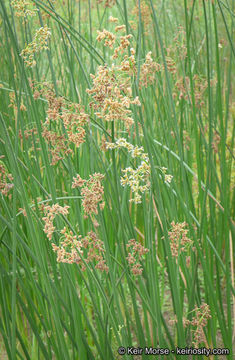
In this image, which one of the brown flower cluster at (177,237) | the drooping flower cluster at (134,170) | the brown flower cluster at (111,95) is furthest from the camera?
the brown flower cluster at (177,237)

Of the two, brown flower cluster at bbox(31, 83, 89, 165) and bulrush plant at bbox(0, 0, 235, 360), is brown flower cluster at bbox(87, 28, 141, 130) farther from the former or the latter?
brown flower cluster at bbox(31, 83, 89, 165)

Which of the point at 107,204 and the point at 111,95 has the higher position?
the point at 111,95

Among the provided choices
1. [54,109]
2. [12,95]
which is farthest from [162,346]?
[12,95]

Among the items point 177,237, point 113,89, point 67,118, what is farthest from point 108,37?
point 177,237

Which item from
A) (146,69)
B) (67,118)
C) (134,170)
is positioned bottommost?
(134,170)

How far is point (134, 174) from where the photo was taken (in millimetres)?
987

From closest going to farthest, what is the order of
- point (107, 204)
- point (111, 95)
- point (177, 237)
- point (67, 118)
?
point (111, 95), point (67, 118), point (177, 237), point (107, 204)

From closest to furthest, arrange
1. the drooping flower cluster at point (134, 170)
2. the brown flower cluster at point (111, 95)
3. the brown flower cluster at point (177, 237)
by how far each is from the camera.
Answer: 1. the brown flower cluster at point (111, 95)
2. the drooping flower cluster at point (134, 170)
3. the brown flower cluster at point (177, 237)

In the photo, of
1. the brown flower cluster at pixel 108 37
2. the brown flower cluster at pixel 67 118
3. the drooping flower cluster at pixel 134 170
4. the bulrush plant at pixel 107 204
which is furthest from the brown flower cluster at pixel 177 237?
the brown flower cluster at pixel 108 37

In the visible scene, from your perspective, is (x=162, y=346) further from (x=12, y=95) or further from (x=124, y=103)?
(x=12, y=95)

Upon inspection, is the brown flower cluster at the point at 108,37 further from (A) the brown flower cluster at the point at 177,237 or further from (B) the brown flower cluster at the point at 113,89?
(A) the brown flower cluster at the point at 177,237

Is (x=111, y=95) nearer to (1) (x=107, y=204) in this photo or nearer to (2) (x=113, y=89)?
(2) (x=113, y=89)

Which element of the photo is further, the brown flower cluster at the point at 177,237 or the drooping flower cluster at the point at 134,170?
the brown flower cluster at the point at 177,237

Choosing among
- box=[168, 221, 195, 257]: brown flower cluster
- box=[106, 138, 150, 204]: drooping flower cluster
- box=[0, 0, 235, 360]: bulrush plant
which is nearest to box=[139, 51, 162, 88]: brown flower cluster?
box=[0, 0, 235, 360]: bulrush plant
